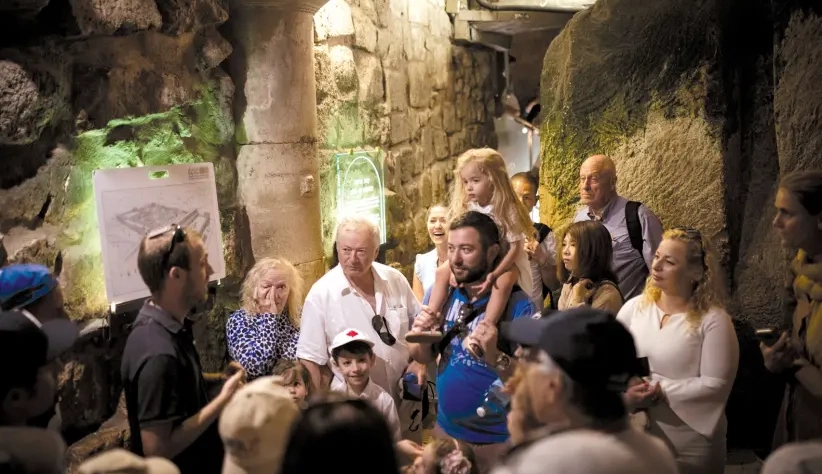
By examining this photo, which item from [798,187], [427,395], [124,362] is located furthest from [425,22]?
[124,362]

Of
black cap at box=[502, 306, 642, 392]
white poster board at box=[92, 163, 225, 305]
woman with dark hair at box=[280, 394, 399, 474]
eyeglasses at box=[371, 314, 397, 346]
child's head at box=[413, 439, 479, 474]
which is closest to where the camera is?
woman with dark hair at box=[280, 394, 399, 474]

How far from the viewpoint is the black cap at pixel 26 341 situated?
171 centimetres

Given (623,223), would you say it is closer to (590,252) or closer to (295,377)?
(590,252)

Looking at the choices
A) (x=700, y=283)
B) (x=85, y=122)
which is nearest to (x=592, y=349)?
(x=700, y=283)

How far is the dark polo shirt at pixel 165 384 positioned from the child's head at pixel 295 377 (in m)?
0.79

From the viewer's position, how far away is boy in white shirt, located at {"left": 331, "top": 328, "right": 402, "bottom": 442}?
2875 millimetres

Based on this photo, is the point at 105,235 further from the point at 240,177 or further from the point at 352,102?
the point at 352,102

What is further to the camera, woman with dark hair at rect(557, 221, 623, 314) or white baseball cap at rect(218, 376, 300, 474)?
woman with dark hair at rect(557, 221, 623, 314)

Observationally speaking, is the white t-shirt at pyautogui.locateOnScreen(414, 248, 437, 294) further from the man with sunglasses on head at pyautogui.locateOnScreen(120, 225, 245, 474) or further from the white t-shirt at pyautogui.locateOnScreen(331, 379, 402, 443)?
the man with sunglasses on head at pyautogui.locateOnScreen(120, 225, 245, 474)

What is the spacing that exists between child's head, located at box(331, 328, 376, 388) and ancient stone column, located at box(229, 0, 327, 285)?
1046 mm

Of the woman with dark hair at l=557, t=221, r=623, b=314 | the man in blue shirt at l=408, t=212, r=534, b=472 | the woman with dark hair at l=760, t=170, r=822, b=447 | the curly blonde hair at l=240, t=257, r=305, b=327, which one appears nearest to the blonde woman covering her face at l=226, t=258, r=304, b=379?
the curly blonde hair at l=240, t=257, r=305, b=327

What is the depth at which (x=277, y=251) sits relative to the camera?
3.81 metres

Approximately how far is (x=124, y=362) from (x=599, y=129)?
3.64 m

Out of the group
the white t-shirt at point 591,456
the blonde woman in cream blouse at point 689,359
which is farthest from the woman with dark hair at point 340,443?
the blonde woman in cream blouse at point 689,359
